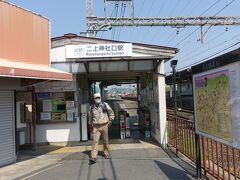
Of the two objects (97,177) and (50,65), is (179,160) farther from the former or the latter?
(50,65)

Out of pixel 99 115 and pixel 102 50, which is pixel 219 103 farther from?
pixel 102 50

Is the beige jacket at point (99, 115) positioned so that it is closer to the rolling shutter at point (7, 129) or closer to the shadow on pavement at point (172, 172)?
the shadow on pavement at point (172, 172)

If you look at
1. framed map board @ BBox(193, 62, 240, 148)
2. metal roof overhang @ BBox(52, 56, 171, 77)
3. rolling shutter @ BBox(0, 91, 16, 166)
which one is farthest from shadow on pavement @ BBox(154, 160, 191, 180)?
metal roof overhang @ BBox(52, 56, 171, 77)

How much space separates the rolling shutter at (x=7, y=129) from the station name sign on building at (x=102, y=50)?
3.01 metres

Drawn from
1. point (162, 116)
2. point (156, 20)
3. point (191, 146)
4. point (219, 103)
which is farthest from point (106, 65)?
point (156, 20)

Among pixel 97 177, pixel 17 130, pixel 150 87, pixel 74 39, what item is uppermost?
pixel 74 39

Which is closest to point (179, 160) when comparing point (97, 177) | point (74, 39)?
point (97, 177)

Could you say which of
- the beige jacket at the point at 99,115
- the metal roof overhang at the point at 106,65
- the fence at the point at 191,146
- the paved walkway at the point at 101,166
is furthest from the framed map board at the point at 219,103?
the metal roof overhang at the point at 106,65

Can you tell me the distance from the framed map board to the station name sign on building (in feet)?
17.5

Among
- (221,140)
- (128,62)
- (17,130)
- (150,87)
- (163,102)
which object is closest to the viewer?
(221,140)

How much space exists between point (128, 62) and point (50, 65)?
274cm

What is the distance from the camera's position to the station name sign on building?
12.7 metres

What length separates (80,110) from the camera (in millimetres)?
14398

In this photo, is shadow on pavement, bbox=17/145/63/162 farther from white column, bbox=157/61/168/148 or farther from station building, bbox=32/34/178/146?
white column, bbox=157/61/168/148
